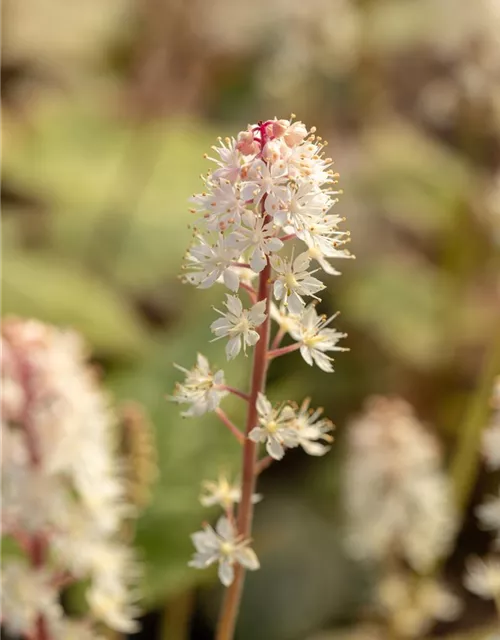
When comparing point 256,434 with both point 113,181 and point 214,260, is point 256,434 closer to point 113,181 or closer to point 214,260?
point 214,260

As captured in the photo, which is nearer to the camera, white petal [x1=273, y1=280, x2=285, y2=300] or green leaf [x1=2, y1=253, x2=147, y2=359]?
white petal [x1=273, y1=280, x2=285, y2=300]

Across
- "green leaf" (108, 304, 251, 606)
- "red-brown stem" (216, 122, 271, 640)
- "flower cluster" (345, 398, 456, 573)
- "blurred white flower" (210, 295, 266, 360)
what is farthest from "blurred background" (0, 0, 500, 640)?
"blurred white flower" (210, 295, 266, 360)

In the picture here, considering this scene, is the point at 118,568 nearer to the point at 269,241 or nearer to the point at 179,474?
the point at 179,474

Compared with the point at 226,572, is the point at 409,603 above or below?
above

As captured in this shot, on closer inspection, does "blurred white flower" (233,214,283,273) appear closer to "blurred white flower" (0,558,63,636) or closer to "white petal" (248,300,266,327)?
"white petal" (248,300,266,327)

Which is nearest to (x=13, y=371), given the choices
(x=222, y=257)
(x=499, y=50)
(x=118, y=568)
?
(x=118, y=568)

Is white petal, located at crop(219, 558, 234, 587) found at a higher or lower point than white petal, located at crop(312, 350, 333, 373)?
lower

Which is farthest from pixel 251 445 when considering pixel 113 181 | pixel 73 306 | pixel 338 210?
pixel 113 181
